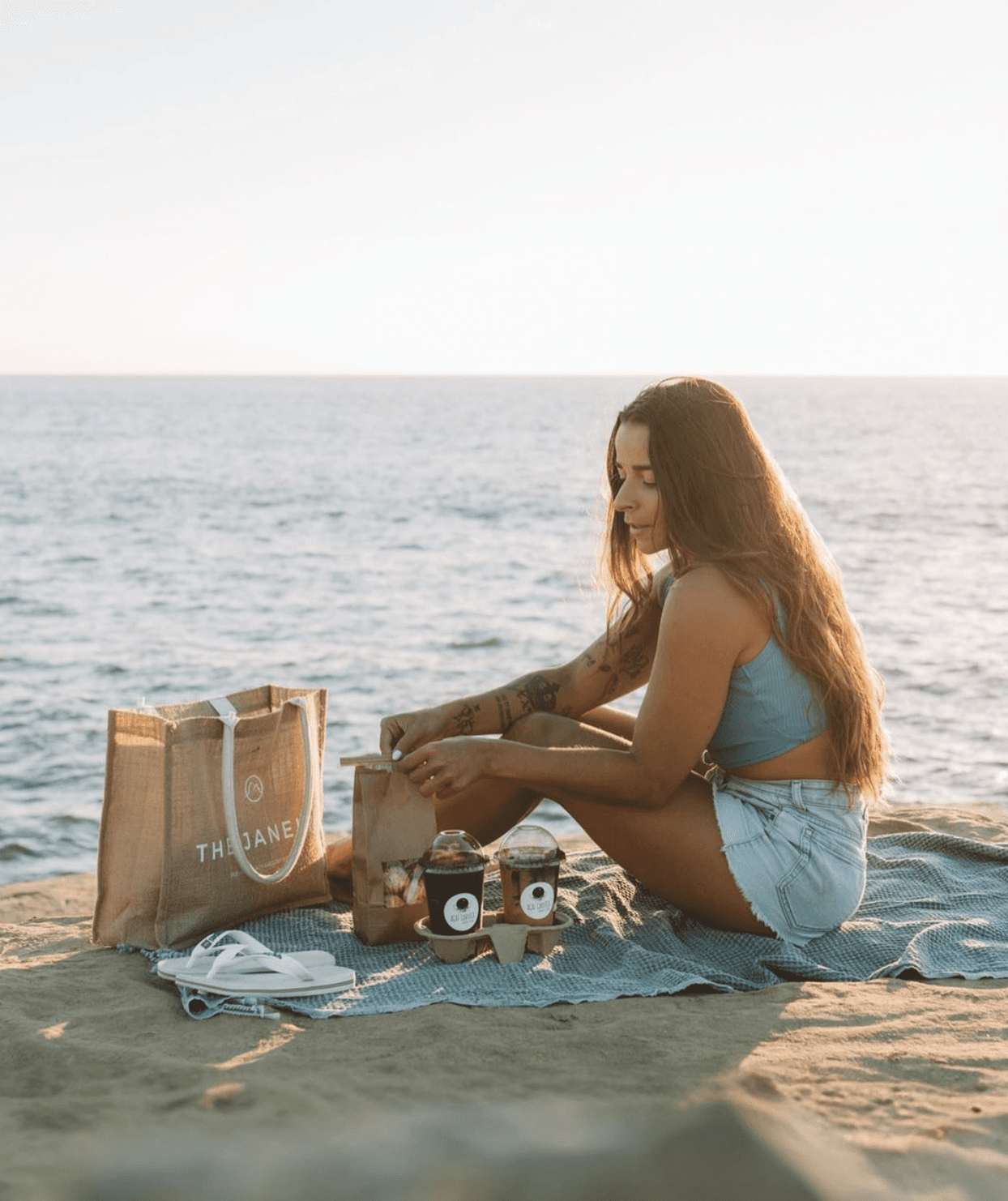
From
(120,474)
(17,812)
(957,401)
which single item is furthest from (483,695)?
(957,401)

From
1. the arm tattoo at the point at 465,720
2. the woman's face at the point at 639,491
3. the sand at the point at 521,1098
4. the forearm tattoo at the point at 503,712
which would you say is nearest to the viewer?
the sand at the point at 521,1098

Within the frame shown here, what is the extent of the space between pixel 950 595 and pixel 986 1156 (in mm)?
12235

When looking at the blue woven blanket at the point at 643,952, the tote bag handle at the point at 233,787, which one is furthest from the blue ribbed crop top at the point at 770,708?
the tote bag handle at the point at 233,787

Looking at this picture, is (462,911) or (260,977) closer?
(260,977)

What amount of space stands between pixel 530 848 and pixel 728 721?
60 centimetres

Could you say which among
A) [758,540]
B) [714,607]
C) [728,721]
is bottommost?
[728,721]

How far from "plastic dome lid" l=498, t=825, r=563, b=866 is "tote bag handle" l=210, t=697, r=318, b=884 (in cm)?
59

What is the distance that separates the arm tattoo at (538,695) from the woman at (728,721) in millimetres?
448

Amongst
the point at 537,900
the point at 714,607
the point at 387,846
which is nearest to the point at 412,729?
the point at 387,846

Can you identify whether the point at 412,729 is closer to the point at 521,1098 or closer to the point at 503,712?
the point at 503,712

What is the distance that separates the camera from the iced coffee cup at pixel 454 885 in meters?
3.35

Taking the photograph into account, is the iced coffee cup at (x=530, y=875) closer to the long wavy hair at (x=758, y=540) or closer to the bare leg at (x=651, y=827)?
the bare leg at (x=651, y=827)

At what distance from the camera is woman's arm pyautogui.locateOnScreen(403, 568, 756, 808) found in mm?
3289

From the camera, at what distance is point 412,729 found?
368 centimetres
